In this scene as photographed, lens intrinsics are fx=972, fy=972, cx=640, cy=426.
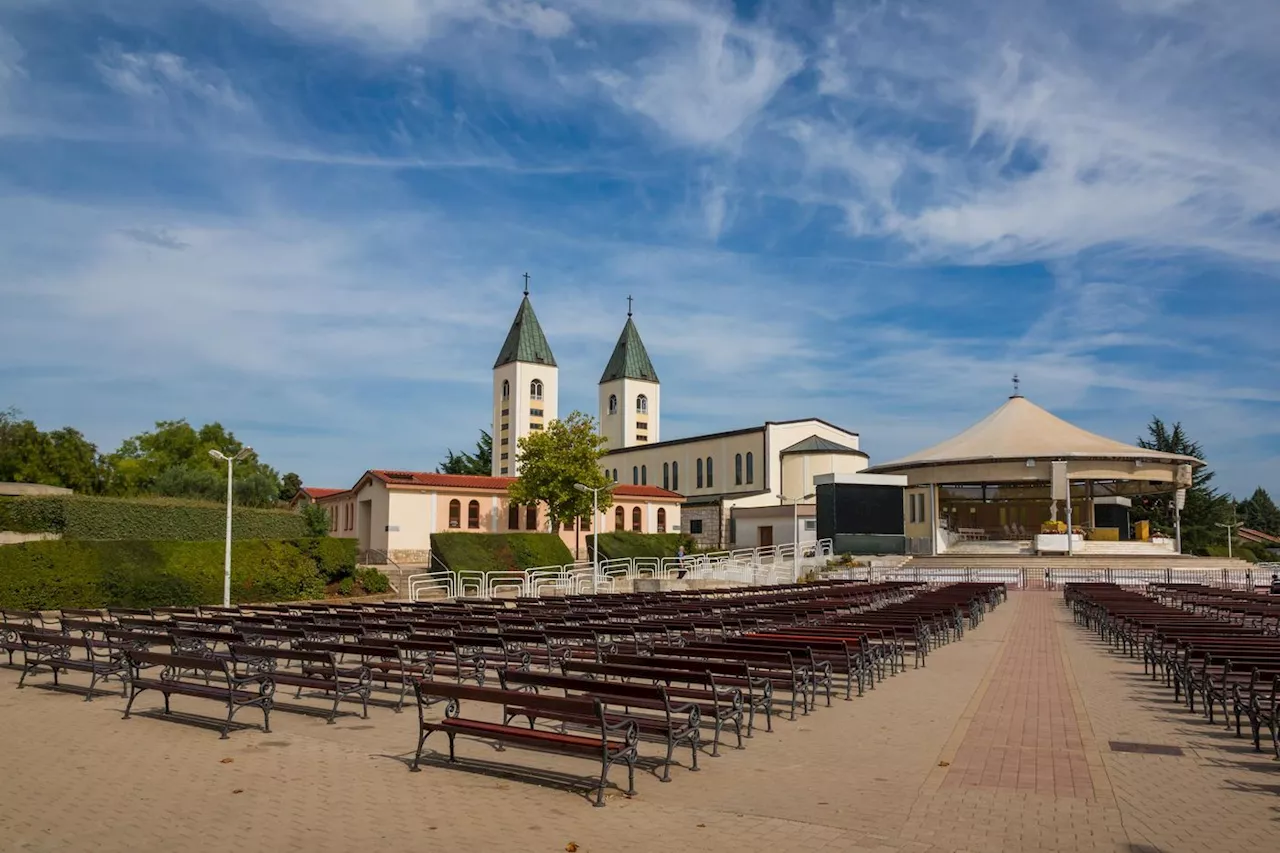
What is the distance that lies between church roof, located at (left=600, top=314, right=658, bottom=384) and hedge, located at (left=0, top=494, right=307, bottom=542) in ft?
201

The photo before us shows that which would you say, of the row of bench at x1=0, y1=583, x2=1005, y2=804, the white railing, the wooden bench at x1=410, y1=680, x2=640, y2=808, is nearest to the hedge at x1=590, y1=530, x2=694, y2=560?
the white railing

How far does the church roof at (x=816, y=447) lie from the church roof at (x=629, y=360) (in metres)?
29.6

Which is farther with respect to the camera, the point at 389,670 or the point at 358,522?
the point at 358,522

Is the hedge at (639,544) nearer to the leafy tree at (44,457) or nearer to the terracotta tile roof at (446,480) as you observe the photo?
the terracotta tile roof at (446,480)

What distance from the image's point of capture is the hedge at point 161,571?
87.8 ft

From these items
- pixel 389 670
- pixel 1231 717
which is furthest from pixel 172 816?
pixel 1231 717

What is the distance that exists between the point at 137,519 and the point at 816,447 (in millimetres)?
48538

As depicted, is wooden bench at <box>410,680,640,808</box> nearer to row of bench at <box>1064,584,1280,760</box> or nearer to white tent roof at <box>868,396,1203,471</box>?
row of bench at <box>1064,584,1280,760</box>

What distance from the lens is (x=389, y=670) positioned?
12.1 m

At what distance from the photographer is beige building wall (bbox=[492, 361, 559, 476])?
9544 cm

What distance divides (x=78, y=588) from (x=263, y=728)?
71.5 feet

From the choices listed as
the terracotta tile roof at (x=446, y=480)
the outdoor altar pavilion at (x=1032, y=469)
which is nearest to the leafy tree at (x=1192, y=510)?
the outdoor altar pavilion at (x=1032, y=469)

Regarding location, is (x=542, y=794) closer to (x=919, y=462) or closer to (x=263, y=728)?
(x=263, y=728)

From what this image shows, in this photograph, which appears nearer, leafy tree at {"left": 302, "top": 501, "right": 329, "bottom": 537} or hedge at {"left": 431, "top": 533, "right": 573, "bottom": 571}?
hedge at {"left": 431, "top": 533, "right": 573, "bottom": 571}
